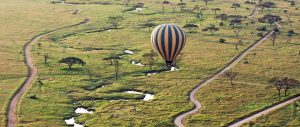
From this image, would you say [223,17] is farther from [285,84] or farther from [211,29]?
[285,84]

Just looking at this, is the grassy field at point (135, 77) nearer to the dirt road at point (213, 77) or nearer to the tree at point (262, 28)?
the dirt road at point (213, 77)

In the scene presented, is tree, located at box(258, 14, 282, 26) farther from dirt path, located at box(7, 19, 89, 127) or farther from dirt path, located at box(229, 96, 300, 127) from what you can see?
dirt path, located at box(7, 19, 89, 127)

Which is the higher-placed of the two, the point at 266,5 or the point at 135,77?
the point at 266,5

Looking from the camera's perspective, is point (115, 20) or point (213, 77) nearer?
point (213, 77)

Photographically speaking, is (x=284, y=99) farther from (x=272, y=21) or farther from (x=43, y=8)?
(x=43, y=8)

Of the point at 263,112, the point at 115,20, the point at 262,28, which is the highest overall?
the point at 115,20

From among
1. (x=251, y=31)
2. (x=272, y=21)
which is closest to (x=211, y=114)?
(x=251, y=31)

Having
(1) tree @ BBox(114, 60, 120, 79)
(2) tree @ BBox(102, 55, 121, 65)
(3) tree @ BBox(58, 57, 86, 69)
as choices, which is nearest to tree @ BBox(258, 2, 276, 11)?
(2) tree @ BBox(102, 55, 121, 65)

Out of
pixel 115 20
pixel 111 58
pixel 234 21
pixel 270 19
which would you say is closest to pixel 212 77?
pixel 111 58
